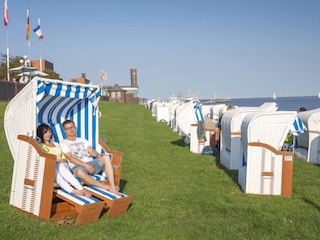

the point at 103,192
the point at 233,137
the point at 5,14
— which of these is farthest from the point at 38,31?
the point at 103,192

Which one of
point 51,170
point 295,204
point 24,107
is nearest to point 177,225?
point 51,170

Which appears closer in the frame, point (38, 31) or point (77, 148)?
point (77, 148)

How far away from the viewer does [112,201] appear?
214 inches

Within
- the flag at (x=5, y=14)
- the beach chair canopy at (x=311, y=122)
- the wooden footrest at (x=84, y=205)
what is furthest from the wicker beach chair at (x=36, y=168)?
the flag at (x=5, y=14)

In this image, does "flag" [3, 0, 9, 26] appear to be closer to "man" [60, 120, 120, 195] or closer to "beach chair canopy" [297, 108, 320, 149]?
"beach chair canopy" [297, 108, 320, 149]

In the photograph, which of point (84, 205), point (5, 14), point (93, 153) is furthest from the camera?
point (5, 14)

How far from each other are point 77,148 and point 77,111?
1280 millimetres

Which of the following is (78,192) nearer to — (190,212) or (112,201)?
(112,201)

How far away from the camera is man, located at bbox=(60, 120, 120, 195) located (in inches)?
235

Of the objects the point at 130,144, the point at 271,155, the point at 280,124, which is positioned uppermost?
the point at 280,124

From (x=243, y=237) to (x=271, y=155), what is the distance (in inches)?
91.3

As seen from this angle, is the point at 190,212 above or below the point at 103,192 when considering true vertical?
below

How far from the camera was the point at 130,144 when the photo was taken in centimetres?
1383

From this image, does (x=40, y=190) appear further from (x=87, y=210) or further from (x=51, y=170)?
(x=87, y=210)
